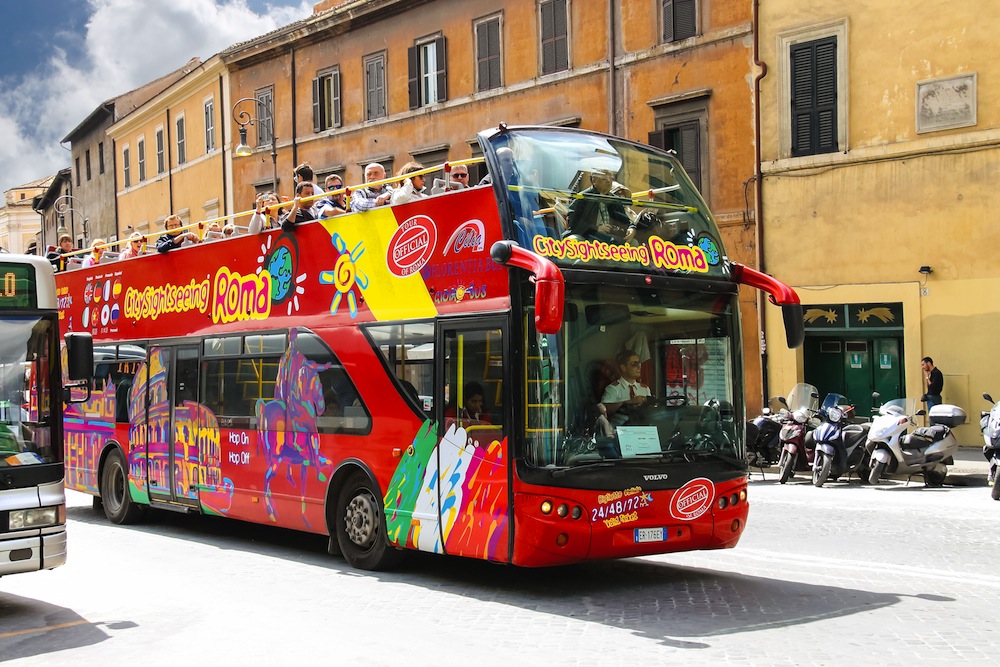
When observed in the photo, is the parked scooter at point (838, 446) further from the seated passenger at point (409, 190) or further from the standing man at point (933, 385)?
the seated passenger at point (409, 190)

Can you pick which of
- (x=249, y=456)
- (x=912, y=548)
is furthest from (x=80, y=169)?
(x=912, y=548)

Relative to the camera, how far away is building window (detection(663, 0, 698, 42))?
25203mm

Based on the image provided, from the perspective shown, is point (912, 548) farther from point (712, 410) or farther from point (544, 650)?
point (544, 650)

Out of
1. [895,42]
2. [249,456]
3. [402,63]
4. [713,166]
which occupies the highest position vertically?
[402,63]

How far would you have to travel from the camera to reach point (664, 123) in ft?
84.8

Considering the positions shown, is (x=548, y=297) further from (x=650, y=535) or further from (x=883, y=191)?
(x=883, y=191)

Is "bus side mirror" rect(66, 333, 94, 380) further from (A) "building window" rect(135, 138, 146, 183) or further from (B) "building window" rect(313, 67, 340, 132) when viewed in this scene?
(A) "building window" rect(135, 138, 146, 183)

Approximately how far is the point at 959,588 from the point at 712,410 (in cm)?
224

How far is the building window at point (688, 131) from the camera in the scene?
25.2 m

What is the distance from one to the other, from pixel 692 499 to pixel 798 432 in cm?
941

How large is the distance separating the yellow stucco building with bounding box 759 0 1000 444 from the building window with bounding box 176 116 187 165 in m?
24.9

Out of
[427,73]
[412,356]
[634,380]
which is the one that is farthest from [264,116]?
[634,380]

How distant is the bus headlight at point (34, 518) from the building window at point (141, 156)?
1601 inches

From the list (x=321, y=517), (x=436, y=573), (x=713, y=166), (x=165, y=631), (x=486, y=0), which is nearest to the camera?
(x=165, y=631)
